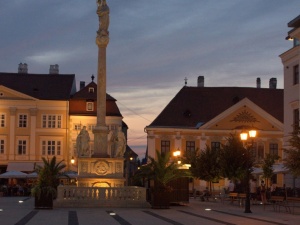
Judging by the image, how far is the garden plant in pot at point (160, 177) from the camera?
114 ft

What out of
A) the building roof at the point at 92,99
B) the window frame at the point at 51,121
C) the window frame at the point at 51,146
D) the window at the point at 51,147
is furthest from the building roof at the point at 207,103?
the window at the point at 51,147

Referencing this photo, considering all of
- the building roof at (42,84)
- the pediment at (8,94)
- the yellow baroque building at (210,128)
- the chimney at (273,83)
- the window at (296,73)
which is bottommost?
the yellow baroque building at (210,128)

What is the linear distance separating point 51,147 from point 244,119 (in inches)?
789

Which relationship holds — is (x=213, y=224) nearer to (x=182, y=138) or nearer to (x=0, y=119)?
(x=182, y=138)

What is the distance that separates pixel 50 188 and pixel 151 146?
3743 centimetres

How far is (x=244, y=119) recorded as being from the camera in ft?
235

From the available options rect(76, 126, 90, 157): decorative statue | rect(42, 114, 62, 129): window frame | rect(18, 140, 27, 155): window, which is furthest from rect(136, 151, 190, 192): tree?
rect(42, 114, 62, 129): window frame

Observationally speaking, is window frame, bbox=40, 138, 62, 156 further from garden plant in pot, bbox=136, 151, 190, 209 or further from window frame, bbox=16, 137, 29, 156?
garden plant in pot, bbox=136, 151, 190, 209

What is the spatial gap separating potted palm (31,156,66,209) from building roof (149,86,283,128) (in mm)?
37178

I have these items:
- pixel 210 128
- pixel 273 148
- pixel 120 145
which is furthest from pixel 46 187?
pixel 273 148

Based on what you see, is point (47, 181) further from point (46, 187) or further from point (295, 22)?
point (295, 22)

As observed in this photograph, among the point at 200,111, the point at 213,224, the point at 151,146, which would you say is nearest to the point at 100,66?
the point at 213,224

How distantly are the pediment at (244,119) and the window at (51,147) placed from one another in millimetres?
15041

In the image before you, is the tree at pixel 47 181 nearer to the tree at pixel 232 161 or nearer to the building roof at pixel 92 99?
the tree at pixel 232 161
